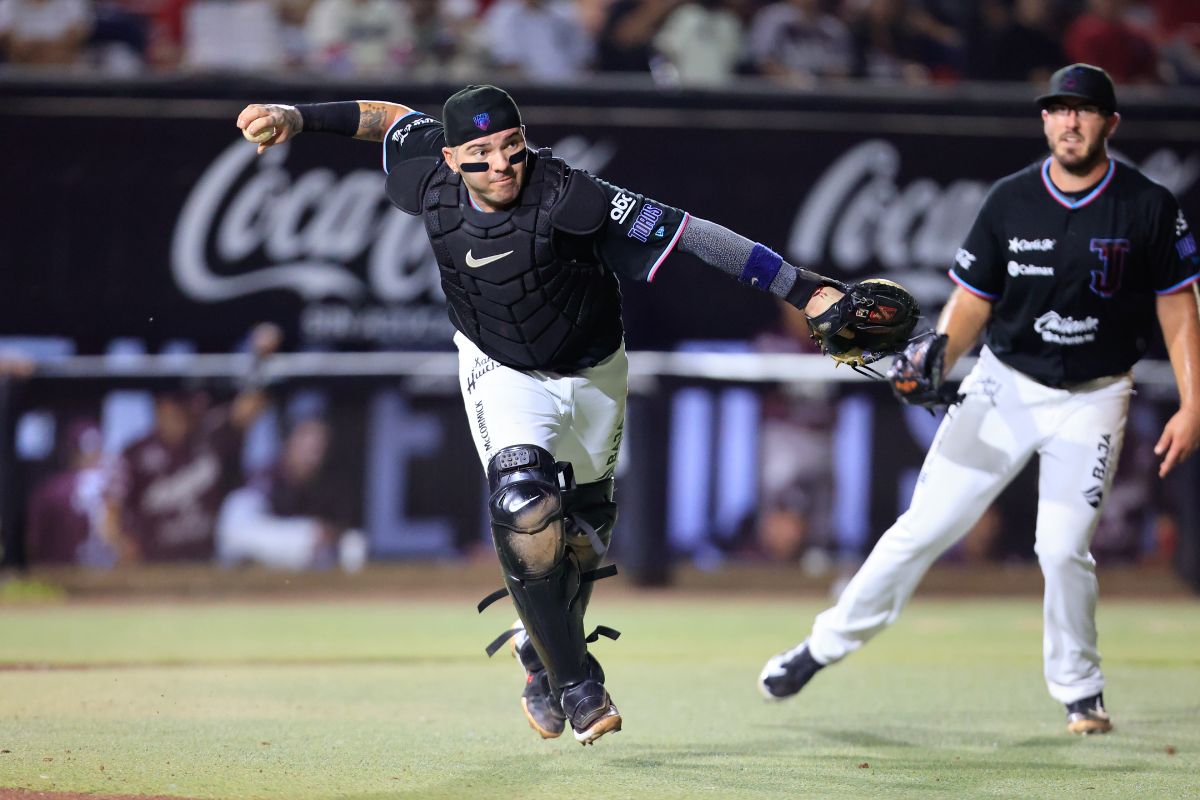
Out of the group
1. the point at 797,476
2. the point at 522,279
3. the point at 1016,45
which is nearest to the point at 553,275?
the point at 522,279

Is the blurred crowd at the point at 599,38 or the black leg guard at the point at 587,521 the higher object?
the blurred crowd at the point at 599,38

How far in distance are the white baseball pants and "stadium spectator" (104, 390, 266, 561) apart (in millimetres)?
5650

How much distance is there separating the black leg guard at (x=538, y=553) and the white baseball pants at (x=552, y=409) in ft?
0.37

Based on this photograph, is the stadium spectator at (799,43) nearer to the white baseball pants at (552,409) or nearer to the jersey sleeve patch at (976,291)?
the jersey sleeve patch at (976,291)

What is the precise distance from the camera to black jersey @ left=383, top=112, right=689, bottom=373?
4.68m

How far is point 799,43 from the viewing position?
12.3 metres

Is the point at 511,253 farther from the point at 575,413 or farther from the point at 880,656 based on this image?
the point at 880,656

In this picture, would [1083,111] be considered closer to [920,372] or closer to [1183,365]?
[1183,365]

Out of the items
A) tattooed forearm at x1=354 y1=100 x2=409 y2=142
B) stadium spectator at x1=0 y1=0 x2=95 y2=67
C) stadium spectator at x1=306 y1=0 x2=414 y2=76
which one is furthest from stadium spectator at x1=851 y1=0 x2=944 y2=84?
tattooed forearm at x1=354 y1=100 x2=409 y2=142

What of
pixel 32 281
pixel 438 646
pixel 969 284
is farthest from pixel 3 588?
pixel 969 284

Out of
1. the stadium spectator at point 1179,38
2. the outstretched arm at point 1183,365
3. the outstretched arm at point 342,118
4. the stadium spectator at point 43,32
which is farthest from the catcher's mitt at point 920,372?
the stadium spectator at point 1179,38

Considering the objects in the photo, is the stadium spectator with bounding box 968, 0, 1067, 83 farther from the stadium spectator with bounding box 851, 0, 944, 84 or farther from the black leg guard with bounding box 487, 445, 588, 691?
the black leg guard with bounding box 487, 445, 588, 691

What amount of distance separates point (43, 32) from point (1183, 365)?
9.06 metres

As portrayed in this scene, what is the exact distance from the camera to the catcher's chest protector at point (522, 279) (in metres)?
4.77
